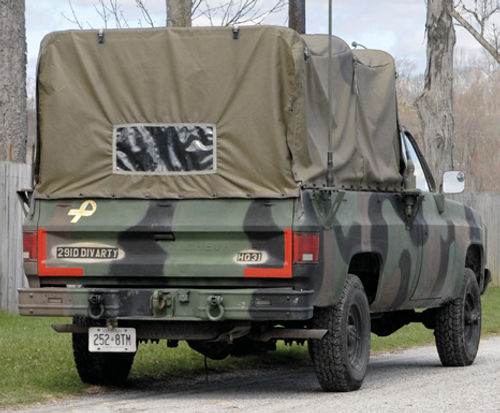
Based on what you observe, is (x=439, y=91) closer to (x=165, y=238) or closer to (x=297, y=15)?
(x=297, y=15)

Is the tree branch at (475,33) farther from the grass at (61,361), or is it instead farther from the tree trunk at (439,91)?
the grass at (61,361)

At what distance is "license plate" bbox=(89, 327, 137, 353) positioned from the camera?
966 centimetres

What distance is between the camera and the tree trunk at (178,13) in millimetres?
18562

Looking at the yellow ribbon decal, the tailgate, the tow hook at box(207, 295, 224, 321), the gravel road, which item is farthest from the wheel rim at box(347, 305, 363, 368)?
the yellow ribbon decal

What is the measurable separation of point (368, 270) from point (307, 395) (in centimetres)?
146

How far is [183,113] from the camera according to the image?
32.3 feet

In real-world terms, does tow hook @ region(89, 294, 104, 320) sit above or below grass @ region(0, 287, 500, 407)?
above

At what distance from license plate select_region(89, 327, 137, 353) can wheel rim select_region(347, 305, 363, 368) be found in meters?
1.76

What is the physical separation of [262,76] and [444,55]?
573 inches

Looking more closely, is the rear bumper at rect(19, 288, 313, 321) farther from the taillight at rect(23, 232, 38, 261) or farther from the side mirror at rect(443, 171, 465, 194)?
the side mirror at rect(443, 171, 465, 194)

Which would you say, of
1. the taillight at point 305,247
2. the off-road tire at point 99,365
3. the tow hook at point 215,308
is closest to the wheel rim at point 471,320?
the off-road tire at point 99,365

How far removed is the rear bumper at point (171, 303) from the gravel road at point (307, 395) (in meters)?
0.66

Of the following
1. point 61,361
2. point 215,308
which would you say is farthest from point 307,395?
point 61,361

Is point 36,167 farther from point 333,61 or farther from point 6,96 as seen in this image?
point 6,96
